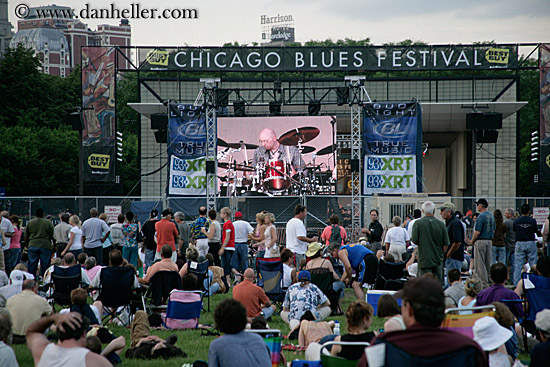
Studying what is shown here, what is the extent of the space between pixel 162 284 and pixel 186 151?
41.7 feet

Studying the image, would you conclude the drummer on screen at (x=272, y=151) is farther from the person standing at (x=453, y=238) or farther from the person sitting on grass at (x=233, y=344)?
the person sitting on grass at (x=233, y=344)

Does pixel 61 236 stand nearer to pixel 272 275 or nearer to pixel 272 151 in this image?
pixel 272 275

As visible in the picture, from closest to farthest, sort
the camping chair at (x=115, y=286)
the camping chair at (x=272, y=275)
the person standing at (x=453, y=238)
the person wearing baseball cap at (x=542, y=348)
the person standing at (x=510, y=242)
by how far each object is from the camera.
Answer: the person wearing baseball cap at (x=542, y=348) < the camping chair at (x=115, y=286) < the person standing at (x=453, y=238) < the camping chair at (x=272, y=275) < the person standing at (x=510, y=242)

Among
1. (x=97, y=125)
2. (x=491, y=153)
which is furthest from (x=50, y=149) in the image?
(x=491, y=153)

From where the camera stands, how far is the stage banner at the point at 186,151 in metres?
21.7

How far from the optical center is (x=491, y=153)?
29.8 m

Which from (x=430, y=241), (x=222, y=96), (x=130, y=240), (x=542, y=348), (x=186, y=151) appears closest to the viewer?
(x=542, y=348)

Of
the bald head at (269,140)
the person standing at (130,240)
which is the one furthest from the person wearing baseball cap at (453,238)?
the bald head at (269,140)

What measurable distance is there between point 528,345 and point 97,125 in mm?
20487

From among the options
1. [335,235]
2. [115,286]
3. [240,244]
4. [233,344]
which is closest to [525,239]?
[335,235]

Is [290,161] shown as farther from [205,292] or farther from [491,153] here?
[205,292]

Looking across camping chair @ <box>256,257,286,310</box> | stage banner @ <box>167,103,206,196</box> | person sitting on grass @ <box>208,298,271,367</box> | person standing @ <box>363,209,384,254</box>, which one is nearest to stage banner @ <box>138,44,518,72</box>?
stage banner @ <box>167,103,206,196</box>

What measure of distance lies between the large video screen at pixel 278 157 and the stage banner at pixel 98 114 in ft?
14.7

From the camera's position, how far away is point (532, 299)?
733cm
